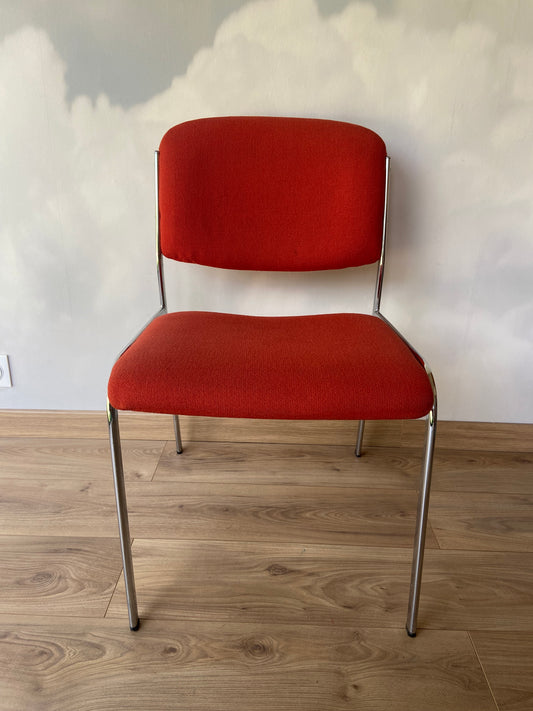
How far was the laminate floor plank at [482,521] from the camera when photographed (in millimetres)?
1122

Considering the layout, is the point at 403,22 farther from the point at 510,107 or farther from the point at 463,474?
the point at 463,474

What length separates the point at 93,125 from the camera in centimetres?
124

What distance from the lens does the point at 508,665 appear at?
0.85 m

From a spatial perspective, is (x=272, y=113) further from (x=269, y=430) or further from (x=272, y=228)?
(x=269, y=430)

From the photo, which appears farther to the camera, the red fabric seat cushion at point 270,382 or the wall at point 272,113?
the wall at point 272,113

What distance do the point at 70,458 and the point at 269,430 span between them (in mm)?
553

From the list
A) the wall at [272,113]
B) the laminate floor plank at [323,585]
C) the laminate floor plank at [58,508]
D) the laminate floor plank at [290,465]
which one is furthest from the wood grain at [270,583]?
the wall at [272,113]

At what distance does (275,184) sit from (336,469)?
739mm

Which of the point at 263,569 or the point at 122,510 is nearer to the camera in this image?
the point at 122,510

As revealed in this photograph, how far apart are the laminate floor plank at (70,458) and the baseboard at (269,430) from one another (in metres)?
0.03

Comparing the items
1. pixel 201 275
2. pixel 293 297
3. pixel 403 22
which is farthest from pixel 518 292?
pixel 201 275

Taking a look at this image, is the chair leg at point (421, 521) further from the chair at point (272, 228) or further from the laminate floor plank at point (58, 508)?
the laminate floor plank at point (58, 508)

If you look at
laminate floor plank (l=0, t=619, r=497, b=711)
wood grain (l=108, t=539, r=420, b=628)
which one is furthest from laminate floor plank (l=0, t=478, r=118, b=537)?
laminate floor plank (l=0, t=619, r=497, b=711)

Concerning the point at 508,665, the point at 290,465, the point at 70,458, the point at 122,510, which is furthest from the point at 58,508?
the point at 508,665
